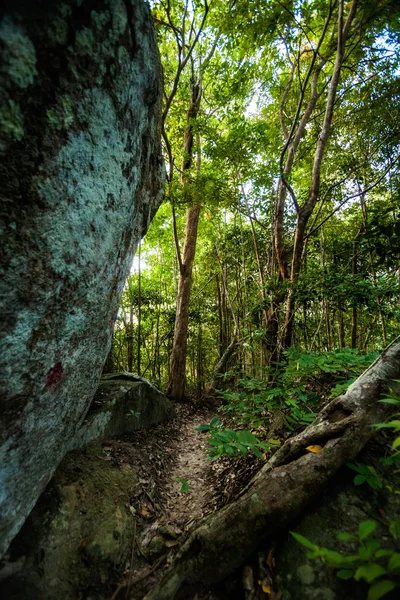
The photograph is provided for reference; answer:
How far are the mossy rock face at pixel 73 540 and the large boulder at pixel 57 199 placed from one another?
19cm

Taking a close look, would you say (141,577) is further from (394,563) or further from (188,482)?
(394,563)

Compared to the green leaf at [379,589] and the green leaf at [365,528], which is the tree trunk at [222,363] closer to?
the green leaf at [365,528]

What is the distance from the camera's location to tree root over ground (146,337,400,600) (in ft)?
5.70

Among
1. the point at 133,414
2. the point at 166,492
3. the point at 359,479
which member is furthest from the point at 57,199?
the point at 133,414

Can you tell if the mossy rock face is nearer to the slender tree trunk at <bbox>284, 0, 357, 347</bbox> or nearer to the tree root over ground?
the tree root over ground

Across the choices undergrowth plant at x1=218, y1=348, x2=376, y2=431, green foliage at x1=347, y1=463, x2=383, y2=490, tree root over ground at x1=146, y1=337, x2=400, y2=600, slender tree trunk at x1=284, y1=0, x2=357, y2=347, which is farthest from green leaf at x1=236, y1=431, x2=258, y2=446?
slender tree trunk at x1=284, y1=0, x2=357, y2=347

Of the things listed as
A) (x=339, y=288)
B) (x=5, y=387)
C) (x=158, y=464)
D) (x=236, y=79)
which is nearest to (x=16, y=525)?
(x=5, y=387)

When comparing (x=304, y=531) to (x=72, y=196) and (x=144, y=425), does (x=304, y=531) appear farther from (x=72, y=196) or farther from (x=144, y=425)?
(x=144, y=425)

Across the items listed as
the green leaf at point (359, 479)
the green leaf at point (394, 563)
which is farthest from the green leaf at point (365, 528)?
the green leaf at point (359, 479)

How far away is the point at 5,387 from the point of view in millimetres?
1509

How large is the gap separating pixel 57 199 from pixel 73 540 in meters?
2.52

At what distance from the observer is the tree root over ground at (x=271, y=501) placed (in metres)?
1.74

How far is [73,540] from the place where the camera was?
196 cm

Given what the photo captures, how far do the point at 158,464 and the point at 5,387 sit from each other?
2.98 m
